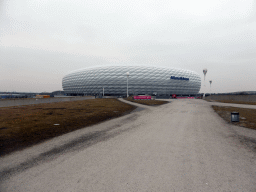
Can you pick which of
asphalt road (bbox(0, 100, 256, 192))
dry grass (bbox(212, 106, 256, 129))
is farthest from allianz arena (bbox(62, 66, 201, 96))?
asphalt road (bbox(0, 100, 256, 192))

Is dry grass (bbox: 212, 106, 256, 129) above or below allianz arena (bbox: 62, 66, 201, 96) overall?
below

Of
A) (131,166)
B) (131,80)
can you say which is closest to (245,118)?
(131,166)

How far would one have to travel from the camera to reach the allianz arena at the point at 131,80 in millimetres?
78312

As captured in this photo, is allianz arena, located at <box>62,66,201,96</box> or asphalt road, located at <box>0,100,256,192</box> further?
allianz arena, located at <box>62,66,201,96</box>

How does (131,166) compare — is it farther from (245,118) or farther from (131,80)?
(131,80)

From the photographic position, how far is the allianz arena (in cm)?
7831

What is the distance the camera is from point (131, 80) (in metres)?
77.8

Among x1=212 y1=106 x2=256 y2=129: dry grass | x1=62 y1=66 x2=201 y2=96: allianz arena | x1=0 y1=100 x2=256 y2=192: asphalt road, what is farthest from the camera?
x1=62 y1=66 x2=201 y2=96: allianz arena

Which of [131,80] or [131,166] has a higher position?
[131,80]

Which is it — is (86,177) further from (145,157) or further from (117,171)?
(145,157)

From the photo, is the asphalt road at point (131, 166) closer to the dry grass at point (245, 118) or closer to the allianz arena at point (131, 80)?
the dry grass at point (245, 118)

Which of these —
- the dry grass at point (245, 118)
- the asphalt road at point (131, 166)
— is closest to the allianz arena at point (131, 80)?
the dry grass at point (245, 118)

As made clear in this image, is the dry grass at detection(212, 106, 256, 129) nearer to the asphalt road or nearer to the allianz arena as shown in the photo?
the asphalt road

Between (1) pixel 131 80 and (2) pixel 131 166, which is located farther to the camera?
(1) pixel 131 80
